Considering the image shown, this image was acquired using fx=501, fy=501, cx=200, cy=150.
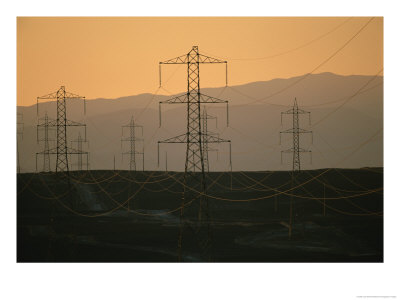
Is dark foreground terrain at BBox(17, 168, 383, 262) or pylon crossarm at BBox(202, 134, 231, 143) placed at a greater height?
pylon crossarm at BBox(202, 134, 231, 143)

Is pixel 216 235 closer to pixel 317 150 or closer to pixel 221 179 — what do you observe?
pixel 221 179

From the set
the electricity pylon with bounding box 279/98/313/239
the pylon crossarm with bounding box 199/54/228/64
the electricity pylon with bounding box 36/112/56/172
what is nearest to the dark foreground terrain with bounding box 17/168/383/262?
the electricity pylon with bounding box 279/98/313/239

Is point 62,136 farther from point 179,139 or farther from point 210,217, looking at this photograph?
point 210,217

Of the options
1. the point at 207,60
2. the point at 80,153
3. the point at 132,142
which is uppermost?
the point at 207,60

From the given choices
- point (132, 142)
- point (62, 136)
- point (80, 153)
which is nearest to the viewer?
point (132, 142)

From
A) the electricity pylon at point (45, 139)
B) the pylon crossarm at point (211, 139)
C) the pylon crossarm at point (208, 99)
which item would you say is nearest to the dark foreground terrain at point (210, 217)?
the electricity pylon at point (45, 139)

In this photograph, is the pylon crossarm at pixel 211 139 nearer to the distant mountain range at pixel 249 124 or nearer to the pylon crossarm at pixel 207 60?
the distant mountain range at pixel 249 124

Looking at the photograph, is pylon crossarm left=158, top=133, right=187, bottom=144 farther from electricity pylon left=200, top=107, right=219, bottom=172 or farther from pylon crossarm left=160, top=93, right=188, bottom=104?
pylon crossarm left=160, top=93, right=188, bottom=104

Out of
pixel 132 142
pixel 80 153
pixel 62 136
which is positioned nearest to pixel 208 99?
pixel 132 142
